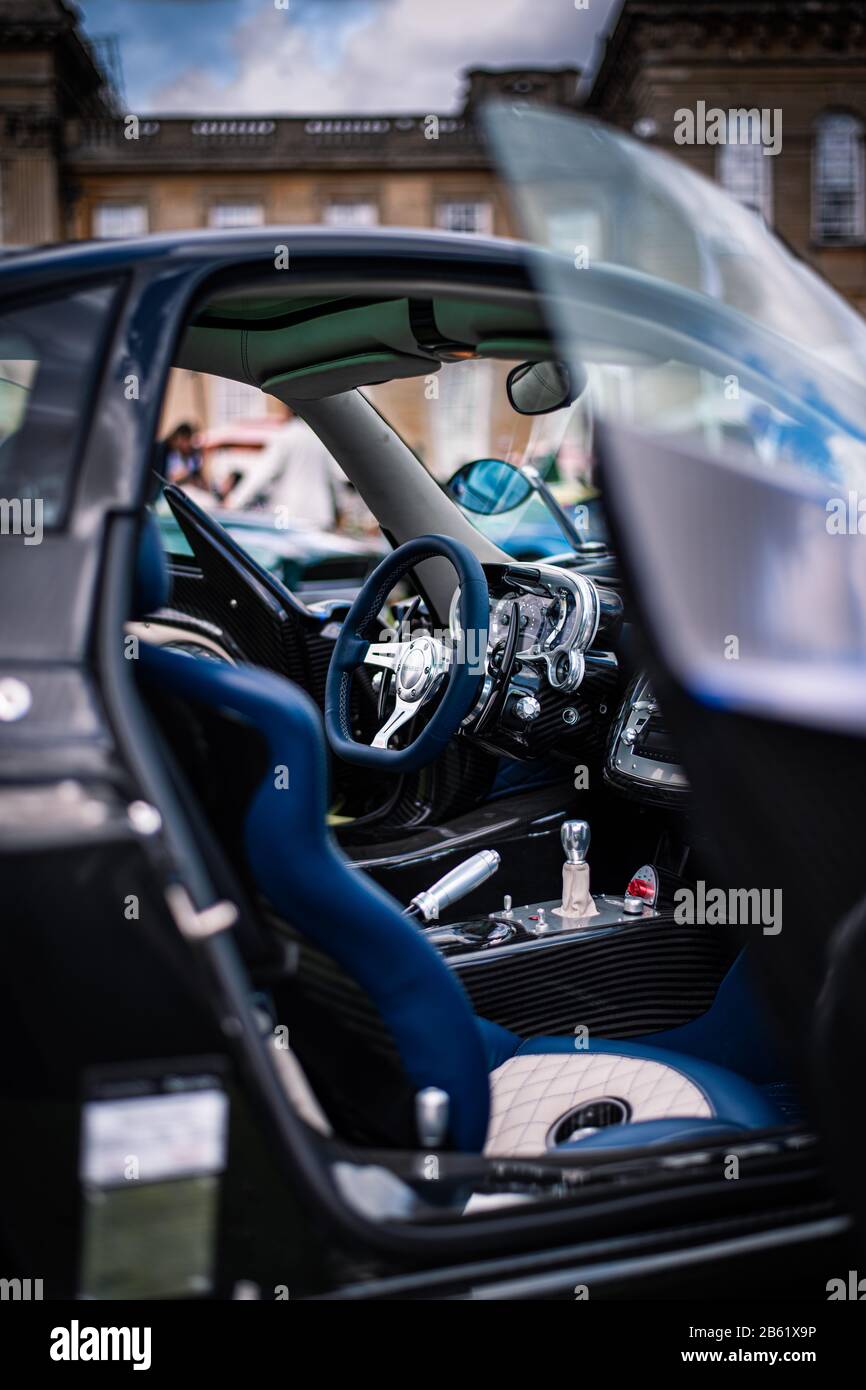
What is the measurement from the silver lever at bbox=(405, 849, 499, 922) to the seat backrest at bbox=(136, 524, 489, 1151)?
723 millimetres

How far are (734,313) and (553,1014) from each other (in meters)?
1.27

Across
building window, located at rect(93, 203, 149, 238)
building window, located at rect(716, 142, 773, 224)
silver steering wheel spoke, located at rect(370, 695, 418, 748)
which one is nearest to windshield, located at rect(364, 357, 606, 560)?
silver steering wheel spoke, located at rect(370, 695, 418, 748)

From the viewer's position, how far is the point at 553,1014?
2076 millimetres

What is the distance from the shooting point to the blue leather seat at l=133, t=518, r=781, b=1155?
125cm

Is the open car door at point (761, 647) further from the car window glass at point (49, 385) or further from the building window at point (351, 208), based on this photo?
the building window at point (351, 208)

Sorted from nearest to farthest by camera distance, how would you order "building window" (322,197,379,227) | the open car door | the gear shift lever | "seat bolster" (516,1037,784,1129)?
the open car door, "seat bolster" (516,1037,784,1129), the gear shift lever, "building window" (322,197,379,227)

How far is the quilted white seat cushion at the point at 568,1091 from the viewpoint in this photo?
165cm

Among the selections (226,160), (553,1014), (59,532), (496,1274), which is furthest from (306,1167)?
(226,160)

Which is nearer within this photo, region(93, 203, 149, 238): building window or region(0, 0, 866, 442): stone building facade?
region(0, 0, 866, 442): stone building facade

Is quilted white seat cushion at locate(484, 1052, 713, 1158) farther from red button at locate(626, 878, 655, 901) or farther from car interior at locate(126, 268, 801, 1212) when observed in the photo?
red button at locate(626, 878, 655, 901)

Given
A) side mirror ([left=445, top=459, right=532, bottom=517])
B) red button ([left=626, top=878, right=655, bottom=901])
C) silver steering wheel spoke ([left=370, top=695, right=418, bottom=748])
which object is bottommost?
red button ([left=626, top=878, right=655, bottom=901])

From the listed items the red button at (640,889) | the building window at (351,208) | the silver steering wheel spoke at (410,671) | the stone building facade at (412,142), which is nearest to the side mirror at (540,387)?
the silver steering wheel spoke at (410,671)

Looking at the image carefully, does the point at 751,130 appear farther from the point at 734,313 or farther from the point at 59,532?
the point at 59,532

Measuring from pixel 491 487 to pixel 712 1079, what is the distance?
1573 mm
